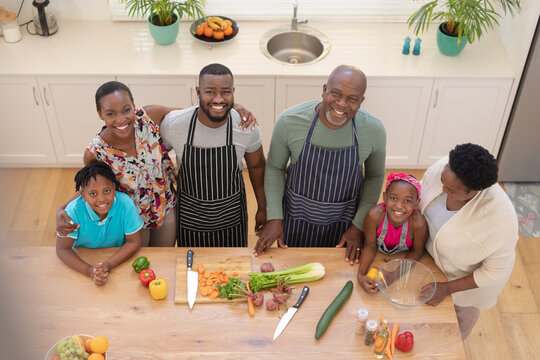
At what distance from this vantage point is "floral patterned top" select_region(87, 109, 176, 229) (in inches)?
81.1

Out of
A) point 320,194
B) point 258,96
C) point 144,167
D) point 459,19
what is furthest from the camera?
point 258,96

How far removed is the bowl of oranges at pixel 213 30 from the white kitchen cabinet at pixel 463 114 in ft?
4.75

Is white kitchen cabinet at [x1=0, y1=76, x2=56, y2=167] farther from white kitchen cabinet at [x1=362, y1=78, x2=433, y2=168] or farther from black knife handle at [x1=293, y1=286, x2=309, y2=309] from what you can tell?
white kitchen cabinet at [x1=362, y1=78, x2=433, y2=168]

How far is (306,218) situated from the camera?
2.46m

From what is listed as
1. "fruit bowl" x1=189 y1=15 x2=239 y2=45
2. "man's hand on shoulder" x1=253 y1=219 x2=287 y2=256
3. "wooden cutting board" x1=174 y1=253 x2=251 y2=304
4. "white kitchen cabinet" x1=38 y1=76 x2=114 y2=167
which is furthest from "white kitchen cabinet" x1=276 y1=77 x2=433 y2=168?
"wooden cutting board" x1=174 y1=253 x2=251 y2=304

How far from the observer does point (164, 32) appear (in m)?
3.57

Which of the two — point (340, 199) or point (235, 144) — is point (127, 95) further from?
point (340, 199)

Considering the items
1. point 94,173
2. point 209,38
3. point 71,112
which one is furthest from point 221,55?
point 94,173

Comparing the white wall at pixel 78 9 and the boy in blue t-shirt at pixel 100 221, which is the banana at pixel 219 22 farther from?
the boy in blue t-shirt at pixel 100 221

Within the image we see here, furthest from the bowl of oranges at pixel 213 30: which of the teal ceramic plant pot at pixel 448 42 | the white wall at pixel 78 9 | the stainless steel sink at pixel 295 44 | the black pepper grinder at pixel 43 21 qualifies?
the teal ceramic plant pot at pixel 448 42

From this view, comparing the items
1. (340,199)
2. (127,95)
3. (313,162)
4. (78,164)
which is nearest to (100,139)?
(127,95)

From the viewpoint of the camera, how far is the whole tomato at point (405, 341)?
71.7 inches

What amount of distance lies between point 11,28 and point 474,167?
306 cm

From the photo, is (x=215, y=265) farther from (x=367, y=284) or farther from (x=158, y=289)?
(x=367, y=284)
